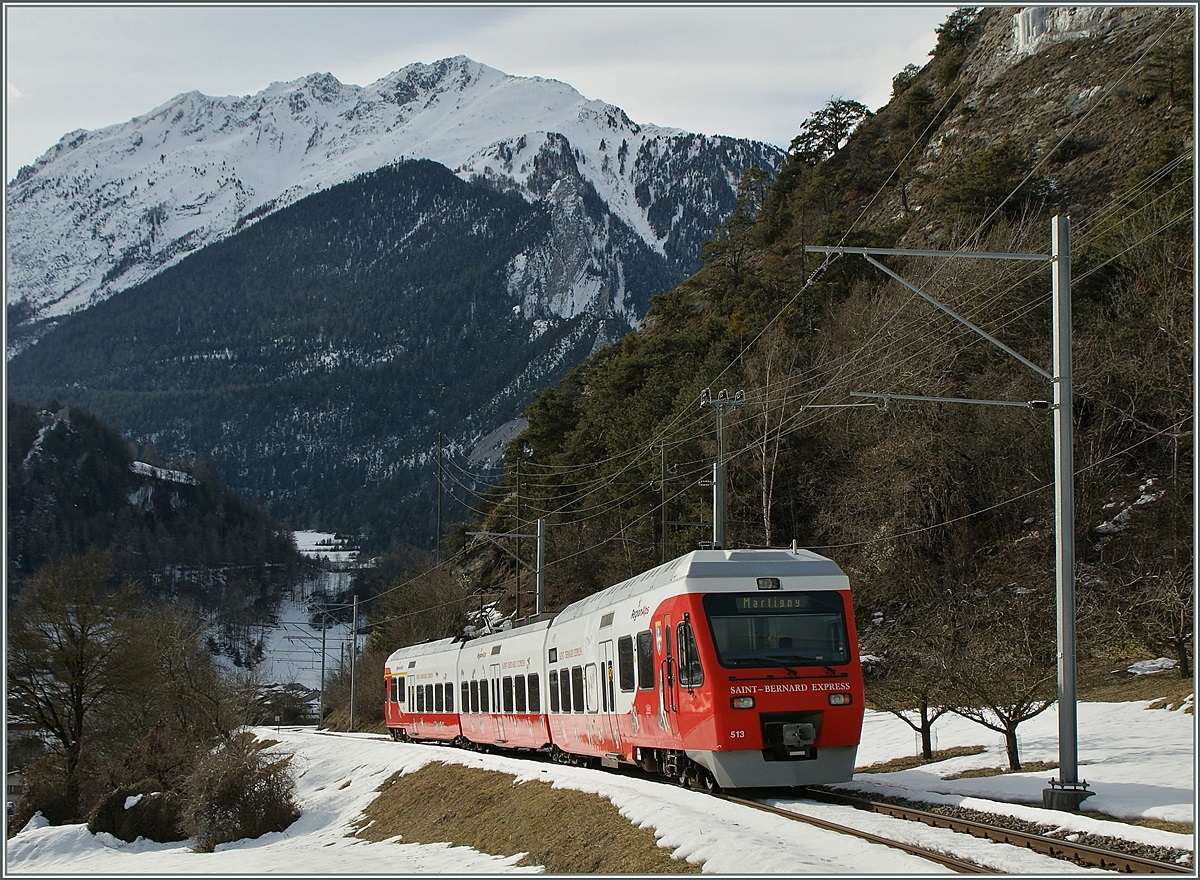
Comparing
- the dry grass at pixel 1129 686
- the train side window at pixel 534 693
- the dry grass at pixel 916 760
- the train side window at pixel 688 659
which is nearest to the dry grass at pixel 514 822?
the train side window at pixel 534 693

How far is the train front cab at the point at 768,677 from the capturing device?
51.5 ft

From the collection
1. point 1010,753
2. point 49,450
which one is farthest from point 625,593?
point 49,450

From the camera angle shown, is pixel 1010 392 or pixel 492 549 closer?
pixel 1010 392

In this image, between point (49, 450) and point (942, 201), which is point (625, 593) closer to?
point (942, 201)

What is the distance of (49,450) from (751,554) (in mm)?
201471

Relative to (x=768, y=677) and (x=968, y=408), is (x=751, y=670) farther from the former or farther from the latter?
(x=968, y=408)

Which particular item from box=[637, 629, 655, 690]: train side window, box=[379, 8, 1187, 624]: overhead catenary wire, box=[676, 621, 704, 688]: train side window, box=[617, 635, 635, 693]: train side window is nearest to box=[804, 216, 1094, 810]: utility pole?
box=[676, 621, 704, 688]: train side window

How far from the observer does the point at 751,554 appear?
56.5ft

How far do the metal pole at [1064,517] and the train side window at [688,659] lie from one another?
470cm

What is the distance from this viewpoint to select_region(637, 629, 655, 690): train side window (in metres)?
18.0

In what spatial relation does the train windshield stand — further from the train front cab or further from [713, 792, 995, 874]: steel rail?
[713, 792, 995, 874]: steel rail

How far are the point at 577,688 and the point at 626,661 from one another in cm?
398

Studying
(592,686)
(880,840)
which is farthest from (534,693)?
(880,840)

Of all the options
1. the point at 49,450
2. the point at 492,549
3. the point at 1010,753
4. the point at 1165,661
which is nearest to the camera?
the point at 1010,753
